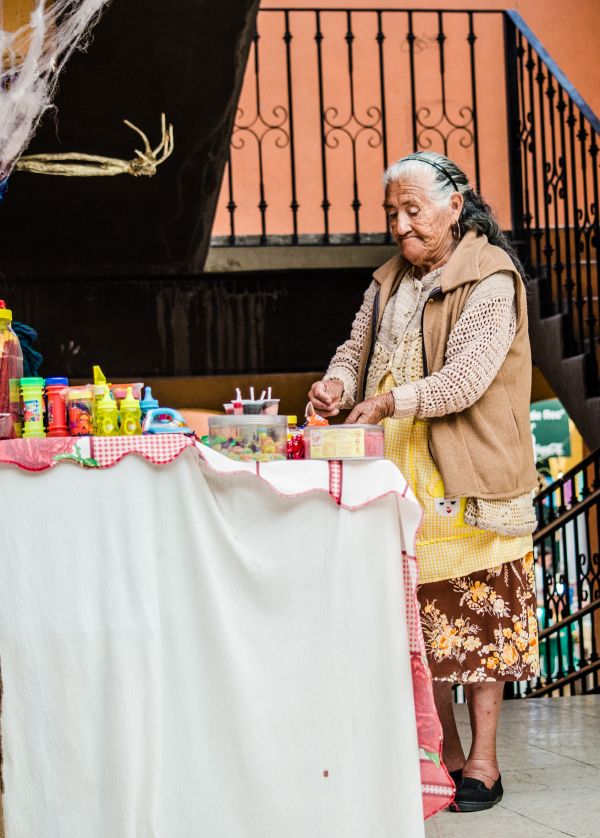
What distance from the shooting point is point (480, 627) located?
2674 millimetres

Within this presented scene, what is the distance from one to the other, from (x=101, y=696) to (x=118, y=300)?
420cm

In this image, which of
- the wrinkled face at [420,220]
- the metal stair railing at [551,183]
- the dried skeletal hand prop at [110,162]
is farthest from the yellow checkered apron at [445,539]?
the metal stair railing at [551,183]

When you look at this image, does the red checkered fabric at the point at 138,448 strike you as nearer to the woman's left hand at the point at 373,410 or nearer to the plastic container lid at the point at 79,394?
the plastic container lid at the point at 79,394

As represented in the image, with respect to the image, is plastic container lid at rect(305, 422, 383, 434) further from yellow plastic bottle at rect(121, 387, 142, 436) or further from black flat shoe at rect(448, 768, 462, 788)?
black flat shoe at rect(448, 768, 462, 788)

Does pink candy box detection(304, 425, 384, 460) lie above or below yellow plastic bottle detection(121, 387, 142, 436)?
below

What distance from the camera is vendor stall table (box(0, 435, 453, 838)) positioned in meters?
1.95

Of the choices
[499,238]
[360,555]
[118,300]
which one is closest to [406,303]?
[499,238]

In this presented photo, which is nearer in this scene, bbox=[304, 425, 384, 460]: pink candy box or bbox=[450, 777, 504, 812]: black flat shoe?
bbox=[304, 425, 384, 460]: pink candy box

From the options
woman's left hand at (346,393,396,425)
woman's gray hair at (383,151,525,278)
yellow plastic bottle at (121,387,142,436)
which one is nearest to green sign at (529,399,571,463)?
woman's gray hair at (383,151,525,278)

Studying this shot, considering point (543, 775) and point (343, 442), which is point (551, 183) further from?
point (343, 442)

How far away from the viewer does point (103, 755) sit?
1962 millimetres

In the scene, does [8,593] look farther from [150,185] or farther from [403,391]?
[150,185]

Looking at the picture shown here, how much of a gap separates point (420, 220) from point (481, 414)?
49cm

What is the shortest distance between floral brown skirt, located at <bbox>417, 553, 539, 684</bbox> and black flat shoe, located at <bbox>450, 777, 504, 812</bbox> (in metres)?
0.23
